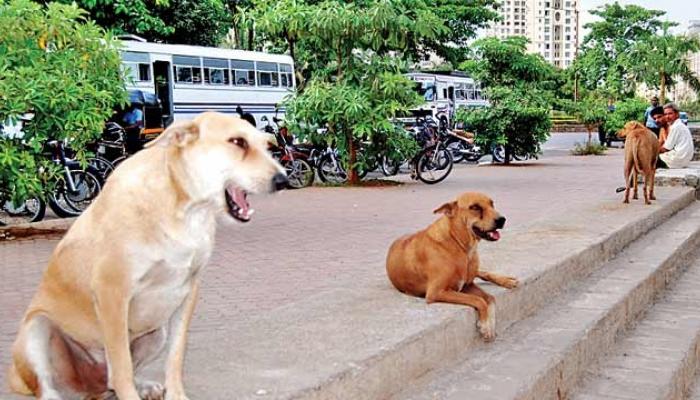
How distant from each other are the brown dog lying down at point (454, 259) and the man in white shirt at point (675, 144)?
31.4 feet

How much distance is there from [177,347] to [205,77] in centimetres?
2161

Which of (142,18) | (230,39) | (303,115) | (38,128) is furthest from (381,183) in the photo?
(230,39)

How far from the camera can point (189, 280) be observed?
2680mm

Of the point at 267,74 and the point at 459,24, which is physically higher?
the point at 459,24

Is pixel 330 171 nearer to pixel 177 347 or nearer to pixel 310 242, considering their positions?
pixel 310 242

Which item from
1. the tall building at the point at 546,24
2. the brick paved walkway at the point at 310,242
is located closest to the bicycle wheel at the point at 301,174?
the brick paved walkway at the point at 310,242

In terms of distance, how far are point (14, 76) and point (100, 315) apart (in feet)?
19.3

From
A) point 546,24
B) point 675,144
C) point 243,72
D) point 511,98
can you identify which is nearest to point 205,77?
point 243,72

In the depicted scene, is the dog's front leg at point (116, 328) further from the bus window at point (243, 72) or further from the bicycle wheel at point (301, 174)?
the bus window at point (243, 72)

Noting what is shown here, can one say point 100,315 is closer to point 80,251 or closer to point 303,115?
point 80,251

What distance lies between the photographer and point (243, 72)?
25.4 metres

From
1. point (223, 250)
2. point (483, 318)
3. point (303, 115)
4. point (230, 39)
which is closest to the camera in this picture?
point (483, 318)

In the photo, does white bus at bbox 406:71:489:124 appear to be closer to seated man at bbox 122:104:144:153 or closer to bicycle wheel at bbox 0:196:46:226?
seated man at bbox 122:104:144:153

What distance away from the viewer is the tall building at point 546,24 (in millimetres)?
126625
